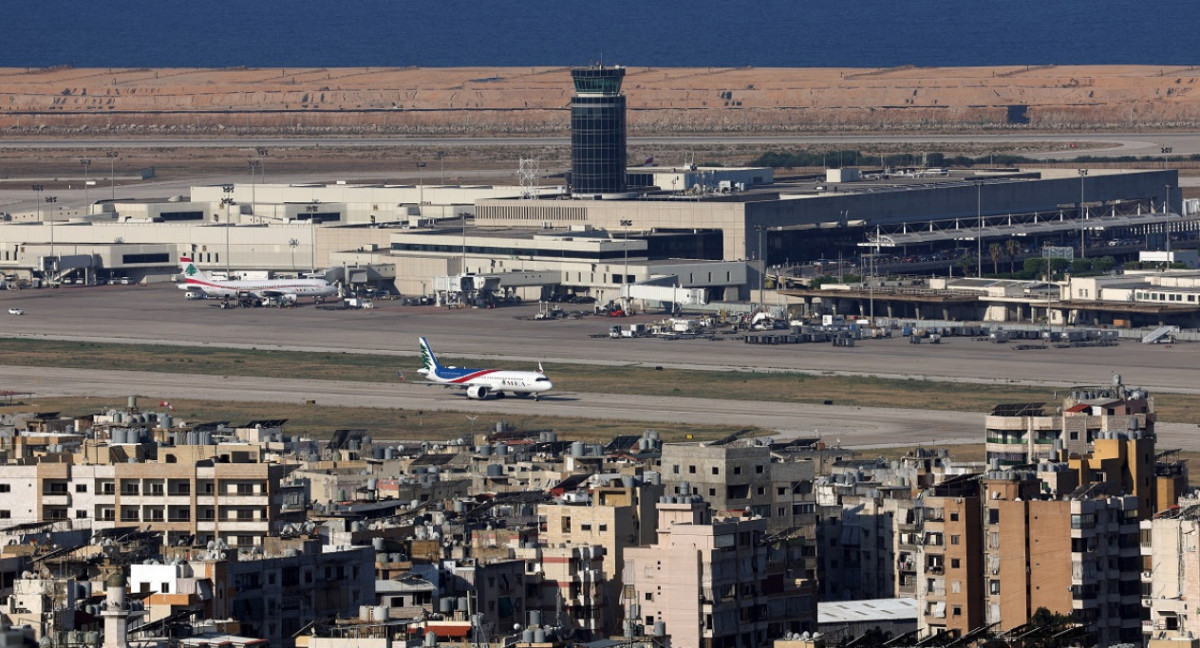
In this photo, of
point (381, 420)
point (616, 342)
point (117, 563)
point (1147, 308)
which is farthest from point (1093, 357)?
point (117, 563)

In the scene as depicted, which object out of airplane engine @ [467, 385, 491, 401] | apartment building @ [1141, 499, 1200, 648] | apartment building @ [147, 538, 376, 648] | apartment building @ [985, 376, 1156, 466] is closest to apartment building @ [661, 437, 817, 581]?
apartment building @ [985, 376, 1156, 466]

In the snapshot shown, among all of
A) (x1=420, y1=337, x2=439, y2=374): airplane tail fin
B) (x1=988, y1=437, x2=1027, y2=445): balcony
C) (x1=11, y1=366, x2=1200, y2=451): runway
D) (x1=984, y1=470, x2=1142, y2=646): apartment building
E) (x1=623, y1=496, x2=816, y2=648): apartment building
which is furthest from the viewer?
(x1=420, y1=337, x2=439, y2=374): airplane tail fin

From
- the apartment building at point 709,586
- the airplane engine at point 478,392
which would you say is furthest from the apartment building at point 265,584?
the airplane engine at point 478,392

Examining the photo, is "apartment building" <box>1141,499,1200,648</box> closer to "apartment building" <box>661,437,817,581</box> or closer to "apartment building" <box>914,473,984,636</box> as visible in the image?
"apartment building" <box>914,473,984,636</box>

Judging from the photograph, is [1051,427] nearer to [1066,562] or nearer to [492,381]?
[1066,562]

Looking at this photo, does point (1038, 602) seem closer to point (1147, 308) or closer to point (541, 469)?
point (541, 469)

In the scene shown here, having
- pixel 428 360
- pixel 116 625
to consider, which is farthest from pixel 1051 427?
pixel 428 360

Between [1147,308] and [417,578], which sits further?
[1147,308]

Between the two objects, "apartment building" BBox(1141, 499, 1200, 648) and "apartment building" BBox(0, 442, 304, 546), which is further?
"apartment building" BBox(0, 442, 304, 546)
